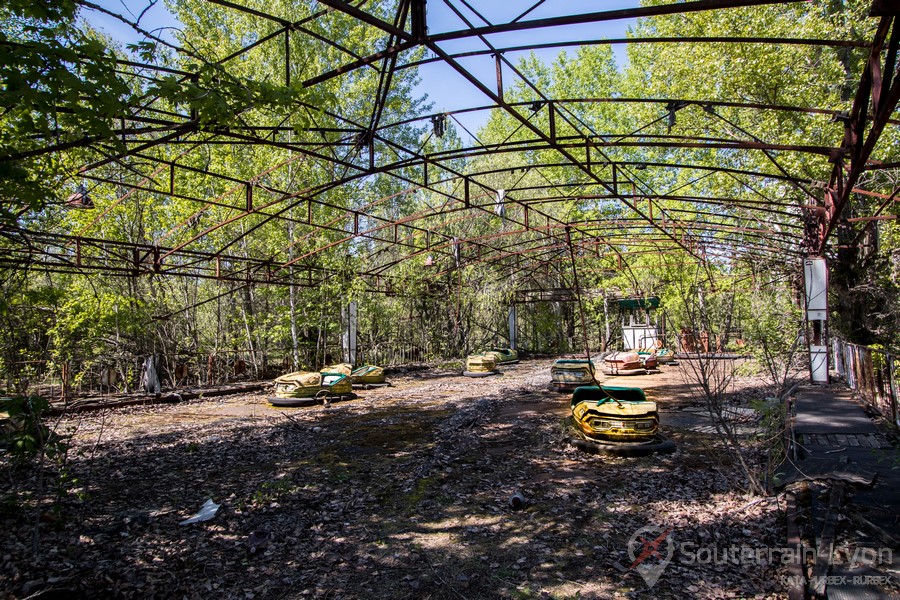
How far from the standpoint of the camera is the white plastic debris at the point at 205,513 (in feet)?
16.0

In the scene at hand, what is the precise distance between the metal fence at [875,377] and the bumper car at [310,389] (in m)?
10.3

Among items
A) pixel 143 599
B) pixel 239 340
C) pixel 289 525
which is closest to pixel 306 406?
pixel 239 340

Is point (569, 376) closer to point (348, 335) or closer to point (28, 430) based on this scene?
point (348, 335)

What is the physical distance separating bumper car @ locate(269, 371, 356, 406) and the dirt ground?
334cm

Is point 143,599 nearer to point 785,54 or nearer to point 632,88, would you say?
point 785,54

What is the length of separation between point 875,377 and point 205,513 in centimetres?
925

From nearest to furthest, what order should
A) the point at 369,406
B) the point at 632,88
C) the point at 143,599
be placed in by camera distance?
the point at 143,599 → the point at 369,406 → the point at 632,88

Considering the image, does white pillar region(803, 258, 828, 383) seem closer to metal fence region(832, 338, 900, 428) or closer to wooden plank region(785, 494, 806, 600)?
metal fence region(832, 338, 900, 428)

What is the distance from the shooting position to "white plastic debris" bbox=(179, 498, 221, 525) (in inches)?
192

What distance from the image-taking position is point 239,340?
1728 cm

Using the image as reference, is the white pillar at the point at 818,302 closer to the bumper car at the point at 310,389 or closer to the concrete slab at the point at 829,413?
the concrete slab at the point at 829,413

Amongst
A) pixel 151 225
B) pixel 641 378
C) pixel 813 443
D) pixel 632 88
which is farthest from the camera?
pixel 632 88

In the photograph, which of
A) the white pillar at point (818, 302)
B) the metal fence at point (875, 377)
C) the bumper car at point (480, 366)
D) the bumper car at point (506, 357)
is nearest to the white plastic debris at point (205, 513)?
the metal fence at point (875, 377)

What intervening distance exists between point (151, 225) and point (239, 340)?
430 centimetres
